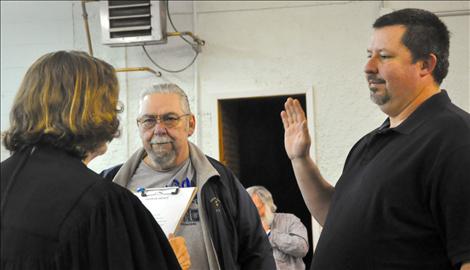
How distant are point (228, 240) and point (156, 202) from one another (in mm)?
351

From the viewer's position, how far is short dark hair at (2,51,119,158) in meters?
1.37

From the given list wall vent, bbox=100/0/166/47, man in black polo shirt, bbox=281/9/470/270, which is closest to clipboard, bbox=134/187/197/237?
man in black polo shirt, bbox=281/9/470/270

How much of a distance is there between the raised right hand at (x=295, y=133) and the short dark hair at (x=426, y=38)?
53cm

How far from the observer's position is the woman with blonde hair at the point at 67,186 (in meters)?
1.31

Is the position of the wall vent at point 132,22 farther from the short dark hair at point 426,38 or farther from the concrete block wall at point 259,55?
the short dark hair at point 426,38

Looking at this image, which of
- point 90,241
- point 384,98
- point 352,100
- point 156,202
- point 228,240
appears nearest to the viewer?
point 90,241

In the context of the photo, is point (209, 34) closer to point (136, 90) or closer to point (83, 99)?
point (136, 90)

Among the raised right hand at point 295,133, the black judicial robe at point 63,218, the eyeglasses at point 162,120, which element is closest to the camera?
the black judicial robe at point 63,218

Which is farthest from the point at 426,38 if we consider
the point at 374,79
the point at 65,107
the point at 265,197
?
the point at 265,197

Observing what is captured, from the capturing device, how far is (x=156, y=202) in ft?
7.18

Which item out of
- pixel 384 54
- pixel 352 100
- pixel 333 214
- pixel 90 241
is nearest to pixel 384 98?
pixel 384 54

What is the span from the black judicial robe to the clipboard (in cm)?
68

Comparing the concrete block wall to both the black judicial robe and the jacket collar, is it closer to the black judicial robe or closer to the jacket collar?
the jacket collar

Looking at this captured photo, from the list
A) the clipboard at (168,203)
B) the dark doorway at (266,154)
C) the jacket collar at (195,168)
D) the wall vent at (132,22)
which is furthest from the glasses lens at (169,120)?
the dark doorway at (266,154)
